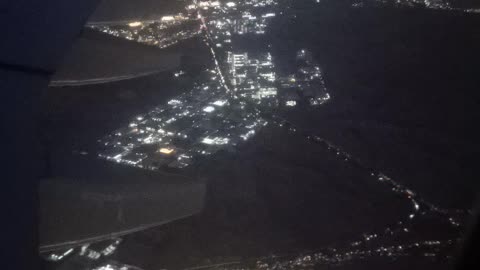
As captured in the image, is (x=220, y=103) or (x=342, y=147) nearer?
(x=342, y=147)

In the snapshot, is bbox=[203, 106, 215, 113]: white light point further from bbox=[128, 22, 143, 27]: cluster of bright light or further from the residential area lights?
bbox=[128, 22, 143, 27]: cluster of bright light

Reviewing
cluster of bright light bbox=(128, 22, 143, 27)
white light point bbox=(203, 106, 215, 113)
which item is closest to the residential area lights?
white light point bbox=(203, 106, 215, 113)

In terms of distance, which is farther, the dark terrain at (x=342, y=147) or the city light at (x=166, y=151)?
the city light at (x=166, y=151)

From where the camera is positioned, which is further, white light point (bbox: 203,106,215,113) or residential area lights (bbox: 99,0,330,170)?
white light point (bbox: 203,106,215,113)

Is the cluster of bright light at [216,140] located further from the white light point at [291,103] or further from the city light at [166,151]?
the white light point at [291,103]

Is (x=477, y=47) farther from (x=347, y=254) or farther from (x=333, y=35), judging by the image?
(x=347, y=254)

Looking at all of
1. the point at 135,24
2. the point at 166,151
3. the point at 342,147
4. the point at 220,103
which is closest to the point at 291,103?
the point at 220,103

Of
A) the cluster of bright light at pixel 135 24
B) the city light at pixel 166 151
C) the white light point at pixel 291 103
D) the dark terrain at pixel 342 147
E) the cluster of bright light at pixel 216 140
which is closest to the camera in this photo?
the dark terrain at pixel 342 147

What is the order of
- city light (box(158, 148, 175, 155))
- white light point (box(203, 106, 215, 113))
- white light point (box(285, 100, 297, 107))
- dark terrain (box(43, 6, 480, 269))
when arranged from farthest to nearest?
white light point (box(285, 100, 297, 107)), white light point (box(203, 106, 215, 113)), city light (box(158, 148, 175, 155)), dark terrain (box(43, 6, 480, 269))

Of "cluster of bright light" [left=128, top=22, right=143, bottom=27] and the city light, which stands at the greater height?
"cluster of bright light" [left=128, top=22, right=143, bottom=27]

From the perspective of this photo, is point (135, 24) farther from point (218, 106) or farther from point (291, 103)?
point (291, 103)

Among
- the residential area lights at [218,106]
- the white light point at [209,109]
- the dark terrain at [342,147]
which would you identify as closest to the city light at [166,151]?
the residential area lights at [218,106]

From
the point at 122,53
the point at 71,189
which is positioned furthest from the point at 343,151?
the point at 71,189
